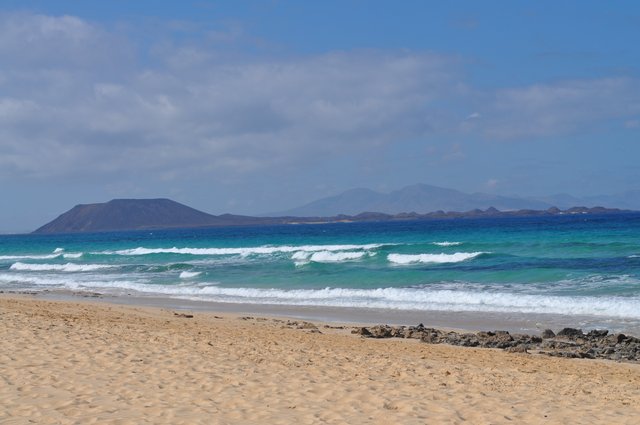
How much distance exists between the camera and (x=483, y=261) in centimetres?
3125

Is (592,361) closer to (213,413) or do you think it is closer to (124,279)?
(213,413)

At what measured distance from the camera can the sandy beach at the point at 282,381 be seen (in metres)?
6.92

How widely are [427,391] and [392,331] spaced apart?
5752 mm

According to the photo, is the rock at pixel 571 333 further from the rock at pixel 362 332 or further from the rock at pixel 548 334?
the rock at pixel 362 332

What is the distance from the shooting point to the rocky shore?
11312mm

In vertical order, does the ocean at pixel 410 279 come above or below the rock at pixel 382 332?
above

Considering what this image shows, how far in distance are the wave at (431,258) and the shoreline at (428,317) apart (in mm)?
13967

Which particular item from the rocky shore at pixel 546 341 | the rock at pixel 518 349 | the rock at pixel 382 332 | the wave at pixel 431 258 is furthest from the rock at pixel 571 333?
the wave at pixel 431 258

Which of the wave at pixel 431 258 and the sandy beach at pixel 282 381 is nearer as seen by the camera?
the sandy beach at pixel 282 381

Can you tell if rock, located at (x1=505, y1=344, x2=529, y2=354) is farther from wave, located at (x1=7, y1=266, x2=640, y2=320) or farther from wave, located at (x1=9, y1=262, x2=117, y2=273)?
wave, located at (x1=9, y1=262, x2=117, y2=273)

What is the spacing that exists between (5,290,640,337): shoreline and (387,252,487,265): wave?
45.8ft

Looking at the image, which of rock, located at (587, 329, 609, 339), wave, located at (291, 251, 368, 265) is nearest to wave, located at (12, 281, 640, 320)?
rock, located at (587, 329, 609, 339)

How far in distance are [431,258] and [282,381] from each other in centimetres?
2652

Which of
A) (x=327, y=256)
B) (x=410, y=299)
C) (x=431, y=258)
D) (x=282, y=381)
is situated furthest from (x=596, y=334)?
(x=327, y=256)
